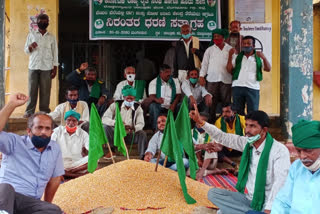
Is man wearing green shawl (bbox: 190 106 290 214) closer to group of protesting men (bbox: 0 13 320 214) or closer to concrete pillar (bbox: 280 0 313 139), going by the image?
group of protesting men (bbox: 0 13 320 214)

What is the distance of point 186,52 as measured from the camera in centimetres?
780

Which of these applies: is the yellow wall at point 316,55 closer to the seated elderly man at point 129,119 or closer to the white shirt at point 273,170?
the seated elderly man at point 129,119

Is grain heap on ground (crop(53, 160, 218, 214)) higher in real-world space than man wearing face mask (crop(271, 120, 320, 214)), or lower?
lower

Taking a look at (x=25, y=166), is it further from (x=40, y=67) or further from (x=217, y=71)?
(x=217, y=71)

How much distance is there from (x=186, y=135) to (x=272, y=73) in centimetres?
460

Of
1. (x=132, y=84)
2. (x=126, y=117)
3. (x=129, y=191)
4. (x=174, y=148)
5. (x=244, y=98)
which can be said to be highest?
(x=132, y=84)

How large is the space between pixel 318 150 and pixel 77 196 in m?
2.82

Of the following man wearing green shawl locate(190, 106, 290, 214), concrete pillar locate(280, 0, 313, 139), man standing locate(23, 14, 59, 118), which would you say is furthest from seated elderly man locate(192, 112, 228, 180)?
man standing locate(23, 14, 59, 118)

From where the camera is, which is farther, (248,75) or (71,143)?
(248,75)

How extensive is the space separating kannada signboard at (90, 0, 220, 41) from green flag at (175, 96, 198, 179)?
3748 mm

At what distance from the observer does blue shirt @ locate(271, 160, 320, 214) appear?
2934 millimetres

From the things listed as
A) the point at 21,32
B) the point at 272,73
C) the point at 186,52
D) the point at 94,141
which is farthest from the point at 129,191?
the point at 272,73

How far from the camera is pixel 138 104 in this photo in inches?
284

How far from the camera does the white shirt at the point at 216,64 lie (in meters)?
7.29
